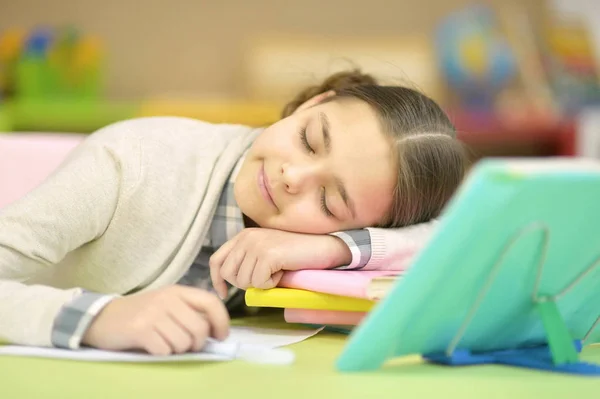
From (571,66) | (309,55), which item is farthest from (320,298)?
(571,66)

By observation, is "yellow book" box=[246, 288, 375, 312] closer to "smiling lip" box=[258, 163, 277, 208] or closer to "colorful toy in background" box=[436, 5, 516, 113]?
"smiling lip" box=[258, 163, 277, 208]

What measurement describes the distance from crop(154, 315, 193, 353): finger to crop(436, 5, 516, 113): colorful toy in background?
2.61 meters

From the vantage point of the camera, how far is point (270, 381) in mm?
622

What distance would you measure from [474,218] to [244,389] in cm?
21

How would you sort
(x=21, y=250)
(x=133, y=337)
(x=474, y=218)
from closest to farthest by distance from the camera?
(x=474, y=218), (x=133, y=337), (x=21, y=250)

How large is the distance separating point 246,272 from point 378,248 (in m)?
0.16

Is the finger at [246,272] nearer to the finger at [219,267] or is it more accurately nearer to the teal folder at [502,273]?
the finger at [219,267]

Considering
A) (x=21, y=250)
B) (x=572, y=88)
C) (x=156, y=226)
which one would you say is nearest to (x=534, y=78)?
(x=572, y=88)

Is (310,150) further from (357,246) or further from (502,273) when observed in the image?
(502,273)

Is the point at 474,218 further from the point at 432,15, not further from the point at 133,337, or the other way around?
the point at 432,15

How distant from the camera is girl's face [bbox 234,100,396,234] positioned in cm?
92

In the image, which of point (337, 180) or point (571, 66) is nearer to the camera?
point (337, 180)

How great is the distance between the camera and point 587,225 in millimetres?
641

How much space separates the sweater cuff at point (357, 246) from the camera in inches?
35.7
